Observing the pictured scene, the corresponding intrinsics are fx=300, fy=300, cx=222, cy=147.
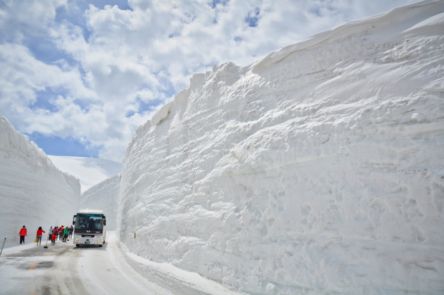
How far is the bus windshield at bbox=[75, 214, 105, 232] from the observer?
18414 mm

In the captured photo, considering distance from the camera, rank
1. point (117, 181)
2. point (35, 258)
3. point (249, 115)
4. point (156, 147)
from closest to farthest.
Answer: point (249, 115) < point (35, 258) < point (156, 147) < point (117, 181)

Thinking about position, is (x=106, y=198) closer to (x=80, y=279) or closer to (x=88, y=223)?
(x=88, y=223)

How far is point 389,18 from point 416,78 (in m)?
2.08

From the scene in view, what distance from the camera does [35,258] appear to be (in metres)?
13.2

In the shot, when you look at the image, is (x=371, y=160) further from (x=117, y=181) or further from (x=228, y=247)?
(x=117, y=181)

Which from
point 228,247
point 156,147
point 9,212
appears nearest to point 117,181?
point 9,212

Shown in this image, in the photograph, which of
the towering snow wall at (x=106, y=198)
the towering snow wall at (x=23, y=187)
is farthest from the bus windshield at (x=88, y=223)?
the towering snow wall at (x=106, y=198)

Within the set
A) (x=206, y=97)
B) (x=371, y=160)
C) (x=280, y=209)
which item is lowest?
(x=280, y=209)

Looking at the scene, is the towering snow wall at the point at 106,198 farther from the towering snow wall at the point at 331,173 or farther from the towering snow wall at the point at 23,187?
the towering snow wall at the point at 331,173

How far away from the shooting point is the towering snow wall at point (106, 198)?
199ft

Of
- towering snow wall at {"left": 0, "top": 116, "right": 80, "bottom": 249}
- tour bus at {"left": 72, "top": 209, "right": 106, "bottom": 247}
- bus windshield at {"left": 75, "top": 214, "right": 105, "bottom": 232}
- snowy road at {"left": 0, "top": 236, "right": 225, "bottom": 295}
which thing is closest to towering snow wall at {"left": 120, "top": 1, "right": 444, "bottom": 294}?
snowy road at {"left": 0, "top": 236, "right": 225, "bottom": 295}

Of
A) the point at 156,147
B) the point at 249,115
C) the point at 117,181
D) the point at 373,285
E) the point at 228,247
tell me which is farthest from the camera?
the point at 117,181

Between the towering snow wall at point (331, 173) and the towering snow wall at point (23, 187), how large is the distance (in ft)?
56.2

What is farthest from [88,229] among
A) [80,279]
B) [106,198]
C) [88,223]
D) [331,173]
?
[106,198]
